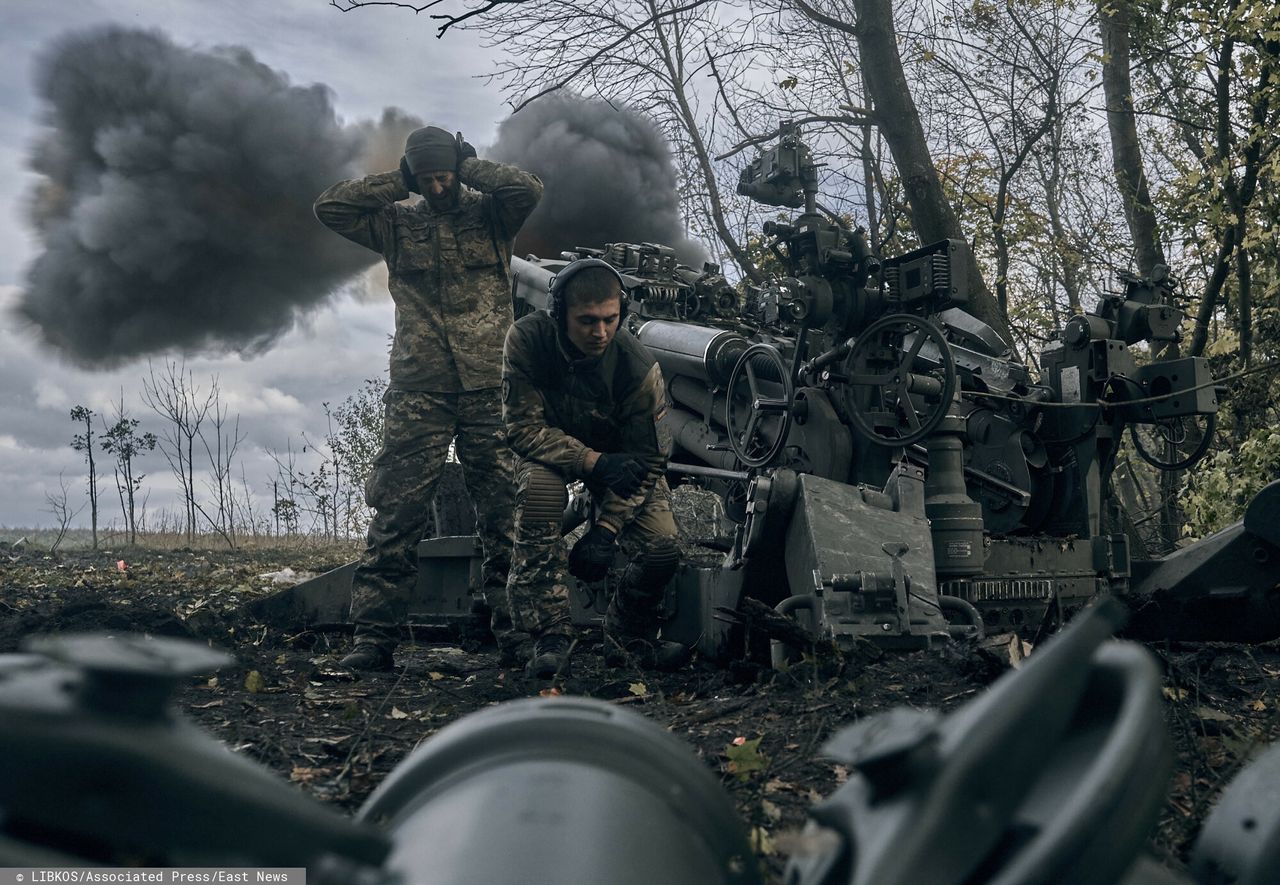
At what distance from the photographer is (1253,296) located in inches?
430

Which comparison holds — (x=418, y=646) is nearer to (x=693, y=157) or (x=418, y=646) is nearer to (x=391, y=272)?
(x=391, y=272)

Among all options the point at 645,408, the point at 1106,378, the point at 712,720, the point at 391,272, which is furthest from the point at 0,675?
the point at 1106,378

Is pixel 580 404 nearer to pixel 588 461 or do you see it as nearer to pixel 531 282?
pixel 588 461

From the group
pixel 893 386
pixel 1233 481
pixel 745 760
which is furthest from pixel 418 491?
pixel 1233 481

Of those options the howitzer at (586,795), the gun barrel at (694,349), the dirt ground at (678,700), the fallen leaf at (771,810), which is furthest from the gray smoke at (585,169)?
the howitzer at (586,795)

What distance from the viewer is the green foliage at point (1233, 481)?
28.5 feet

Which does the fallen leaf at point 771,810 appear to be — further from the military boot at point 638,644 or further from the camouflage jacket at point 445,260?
the camouflage jacket at point 445,260

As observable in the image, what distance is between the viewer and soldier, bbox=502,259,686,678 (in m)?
5.46

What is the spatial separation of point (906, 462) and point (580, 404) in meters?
1.93

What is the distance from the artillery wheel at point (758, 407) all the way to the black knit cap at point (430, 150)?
213 centimetres

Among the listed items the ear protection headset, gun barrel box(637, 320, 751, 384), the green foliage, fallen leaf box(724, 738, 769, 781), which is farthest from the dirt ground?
the green foliage

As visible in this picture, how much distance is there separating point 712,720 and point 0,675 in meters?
3.49

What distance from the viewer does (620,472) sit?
5547mm

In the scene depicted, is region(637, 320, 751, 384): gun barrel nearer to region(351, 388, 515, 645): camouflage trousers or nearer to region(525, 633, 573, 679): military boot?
region(351, 388, 515, 645): camouflage trousers
